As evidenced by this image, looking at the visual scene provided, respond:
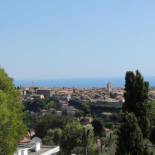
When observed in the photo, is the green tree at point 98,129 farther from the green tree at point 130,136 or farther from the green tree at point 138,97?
the green tree at point 130,136

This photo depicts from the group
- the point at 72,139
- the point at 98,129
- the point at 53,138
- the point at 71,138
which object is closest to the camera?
the point at 72,139

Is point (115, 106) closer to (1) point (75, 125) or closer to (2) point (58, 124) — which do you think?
(2) point (58, 124)

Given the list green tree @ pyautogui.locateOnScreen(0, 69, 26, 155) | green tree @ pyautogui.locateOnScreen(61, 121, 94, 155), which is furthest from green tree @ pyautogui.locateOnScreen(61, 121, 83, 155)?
green tree @ pyautogui.locateOnScreen(0, 69, 26, 155)

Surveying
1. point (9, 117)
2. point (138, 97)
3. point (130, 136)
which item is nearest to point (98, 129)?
point (138, 97)

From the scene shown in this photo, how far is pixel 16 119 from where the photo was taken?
2703cm

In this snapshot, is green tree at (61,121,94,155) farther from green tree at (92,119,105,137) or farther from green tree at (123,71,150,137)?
green tree at (92,119,105,137)

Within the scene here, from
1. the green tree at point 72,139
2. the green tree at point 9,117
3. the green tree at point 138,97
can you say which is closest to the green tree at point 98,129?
the green tree at point 72,139

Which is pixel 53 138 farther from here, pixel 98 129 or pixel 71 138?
pixel 98 129

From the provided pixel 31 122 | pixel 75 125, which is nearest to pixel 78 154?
pixel 75 125

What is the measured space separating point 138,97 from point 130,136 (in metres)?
2.55

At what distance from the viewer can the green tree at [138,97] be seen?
85.1 feet

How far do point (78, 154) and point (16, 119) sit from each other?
1391 centimetres

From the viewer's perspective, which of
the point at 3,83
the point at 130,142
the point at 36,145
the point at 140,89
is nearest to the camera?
the point at 130,142

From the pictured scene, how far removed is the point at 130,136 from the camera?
24.2m
